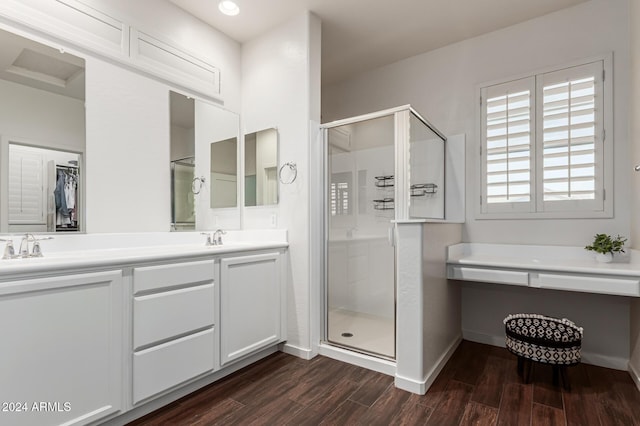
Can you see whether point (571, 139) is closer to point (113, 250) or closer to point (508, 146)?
point (508, 146)

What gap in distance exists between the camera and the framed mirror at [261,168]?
114 inches

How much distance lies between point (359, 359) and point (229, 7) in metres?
2.93

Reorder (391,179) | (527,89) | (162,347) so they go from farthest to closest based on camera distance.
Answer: (527,89) < (391,179) < (162,347)

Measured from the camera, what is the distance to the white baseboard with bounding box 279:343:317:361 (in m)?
2.61

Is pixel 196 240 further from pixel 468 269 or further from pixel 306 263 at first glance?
pixel 468 269

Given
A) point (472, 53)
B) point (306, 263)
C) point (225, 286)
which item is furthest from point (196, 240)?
point (472, 53)

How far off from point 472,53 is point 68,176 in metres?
3.43

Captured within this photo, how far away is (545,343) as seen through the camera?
2.12 m

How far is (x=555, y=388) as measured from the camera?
83.8 inches

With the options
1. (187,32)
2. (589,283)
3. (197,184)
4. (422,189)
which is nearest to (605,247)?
(589,283)

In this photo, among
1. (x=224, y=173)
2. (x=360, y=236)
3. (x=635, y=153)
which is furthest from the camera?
(x=224, y=173)

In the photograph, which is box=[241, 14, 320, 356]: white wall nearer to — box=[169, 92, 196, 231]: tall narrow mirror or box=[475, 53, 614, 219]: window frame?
box=[169, 92, 196, 231]: tall narrow mirror

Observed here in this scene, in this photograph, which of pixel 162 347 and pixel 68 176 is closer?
pixel 162 347

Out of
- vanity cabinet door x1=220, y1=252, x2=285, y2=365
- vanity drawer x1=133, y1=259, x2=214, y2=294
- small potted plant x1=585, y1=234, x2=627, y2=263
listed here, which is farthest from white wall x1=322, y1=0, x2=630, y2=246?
vanity drawer x1=133, y1=259, x2=214, y2=294
